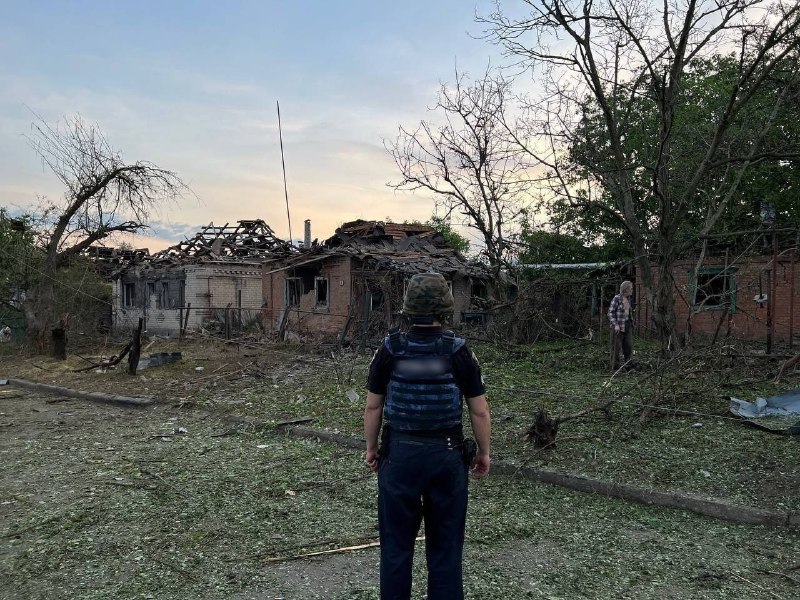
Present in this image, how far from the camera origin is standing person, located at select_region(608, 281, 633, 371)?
10992mm

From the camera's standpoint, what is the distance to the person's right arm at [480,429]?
2926mm

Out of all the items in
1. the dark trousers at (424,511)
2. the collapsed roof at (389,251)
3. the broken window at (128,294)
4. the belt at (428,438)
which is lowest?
the dark trousers at (424,511)

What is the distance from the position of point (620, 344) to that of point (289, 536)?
29.3ft

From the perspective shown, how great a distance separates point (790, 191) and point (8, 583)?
2149 centimetres

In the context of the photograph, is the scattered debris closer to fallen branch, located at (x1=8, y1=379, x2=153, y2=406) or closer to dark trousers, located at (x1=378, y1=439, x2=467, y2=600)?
dark trousers, located at (x1=378, y1=439, x2=467, y2=600)

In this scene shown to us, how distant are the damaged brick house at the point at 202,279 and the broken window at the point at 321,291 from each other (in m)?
2.24

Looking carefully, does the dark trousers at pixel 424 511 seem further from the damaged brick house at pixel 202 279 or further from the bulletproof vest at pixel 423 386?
the damaged brick house at pixel 202 279

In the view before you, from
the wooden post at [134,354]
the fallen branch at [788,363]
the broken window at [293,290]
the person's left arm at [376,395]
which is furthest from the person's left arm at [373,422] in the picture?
the broken window at [293,290]

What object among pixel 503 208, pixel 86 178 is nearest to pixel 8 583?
pixel 503 208

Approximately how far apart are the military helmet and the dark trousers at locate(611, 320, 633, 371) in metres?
9.31

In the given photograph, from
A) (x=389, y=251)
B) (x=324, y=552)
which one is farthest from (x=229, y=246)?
(x=324, y=552)

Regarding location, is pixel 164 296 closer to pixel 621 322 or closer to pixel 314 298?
pixel 314 298

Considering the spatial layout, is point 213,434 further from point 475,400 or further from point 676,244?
point 676,244

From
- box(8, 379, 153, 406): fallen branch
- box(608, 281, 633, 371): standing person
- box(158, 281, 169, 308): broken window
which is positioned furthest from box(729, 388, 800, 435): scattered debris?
box(158, 281, 169, 308): broken window
